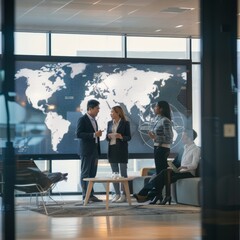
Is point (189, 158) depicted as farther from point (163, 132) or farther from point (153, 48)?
point (153, 48)

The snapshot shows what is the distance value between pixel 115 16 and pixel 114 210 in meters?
3.86

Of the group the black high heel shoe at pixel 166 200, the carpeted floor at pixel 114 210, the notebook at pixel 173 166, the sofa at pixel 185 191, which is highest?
the notebook at pixel 173 166

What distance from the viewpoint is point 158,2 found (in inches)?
496

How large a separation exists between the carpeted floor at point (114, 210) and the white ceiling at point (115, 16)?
2.73 meters

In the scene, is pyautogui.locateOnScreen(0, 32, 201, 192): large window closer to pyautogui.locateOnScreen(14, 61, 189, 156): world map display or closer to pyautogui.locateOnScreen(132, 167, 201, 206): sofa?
pyautogui.locateOnScreen(14, 61, 189, 156): world map display

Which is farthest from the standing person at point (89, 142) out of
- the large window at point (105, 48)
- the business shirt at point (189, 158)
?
the large window at point (105, 48)

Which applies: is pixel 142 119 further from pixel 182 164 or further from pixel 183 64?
pixel 182 164

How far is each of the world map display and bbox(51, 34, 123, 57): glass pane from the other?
0.75 feet

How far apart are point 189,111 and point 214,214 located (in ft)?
32.0

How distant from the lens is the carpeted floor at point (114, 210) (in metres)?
10.9

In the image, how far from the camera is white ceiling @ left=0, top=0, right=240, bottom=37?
1258 centimetres

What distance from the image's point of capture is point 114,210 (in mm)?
11383

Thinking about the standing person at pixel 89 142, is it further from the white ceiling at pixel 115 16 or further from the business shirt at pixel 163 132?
the white ceiling at pixel 115 16

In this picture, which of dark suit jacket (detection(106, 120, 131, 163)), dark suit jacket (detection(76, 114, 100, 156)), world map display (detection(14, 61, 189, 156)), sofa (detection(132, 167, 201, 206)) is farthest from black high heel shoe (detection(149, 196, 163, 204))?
world map display (detection(14, 61, 189, 156))
